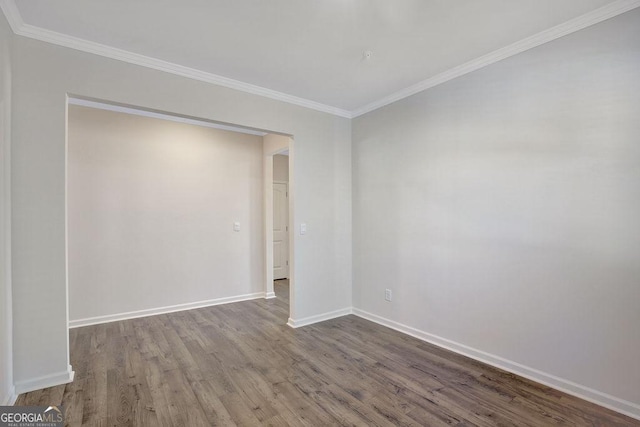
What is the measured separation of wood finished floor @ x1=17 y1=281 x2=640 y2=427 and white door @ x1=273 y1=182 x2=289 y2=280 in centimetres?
301

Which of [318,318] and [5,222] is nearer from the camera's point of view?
[5,222]

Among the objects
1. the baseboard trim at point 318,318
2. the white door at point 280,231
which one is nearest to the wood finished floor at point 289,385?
the baseboard trim at point 318,318

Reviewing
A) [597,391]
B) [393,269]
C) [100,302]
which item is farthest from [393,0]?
[100,302]

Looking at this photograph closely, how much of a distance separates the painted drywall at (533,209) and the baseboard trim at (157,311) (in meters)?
2.52

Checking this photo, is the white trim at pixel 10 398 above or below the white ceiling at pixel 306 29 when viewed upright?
below

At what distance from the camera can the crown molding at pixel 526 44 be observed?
205 cm

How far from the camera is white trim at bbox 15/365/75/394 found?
226 cm

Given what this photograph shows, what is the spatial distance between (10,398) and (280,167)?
202 inches

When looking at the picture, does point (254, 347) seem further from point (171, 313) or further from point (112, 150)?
point (112, 150)

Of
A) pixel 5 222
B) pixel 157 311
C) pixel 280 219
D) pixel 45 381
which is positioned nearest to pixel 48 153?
pixel 5 222

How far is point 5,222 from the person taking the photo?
6.91 feet

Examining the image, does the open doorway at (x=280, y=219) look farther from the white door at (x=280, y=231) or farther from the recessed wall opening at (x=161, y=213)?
the recessed wall opening at (x=161, y=213)

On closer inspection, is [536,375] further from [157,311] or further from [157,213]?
[157,213]

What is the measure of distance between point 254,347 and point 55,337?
1.66 metres
